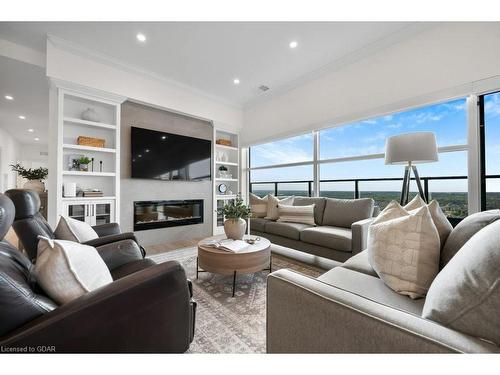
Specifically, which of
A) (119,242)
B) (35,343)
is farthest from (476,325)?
(119,242)

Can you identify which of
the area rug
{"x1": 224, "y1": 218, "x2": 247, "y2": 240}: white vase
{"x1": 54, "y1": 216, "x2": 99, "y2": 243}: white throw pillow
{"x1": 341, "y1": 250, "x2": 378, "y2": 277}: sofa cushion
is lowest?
the area rug

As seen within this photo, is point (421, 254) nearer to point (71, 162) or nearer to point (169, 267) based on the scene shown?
point (169, 267)

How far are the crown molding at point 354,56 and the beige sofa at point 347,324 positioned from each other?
2.68 m

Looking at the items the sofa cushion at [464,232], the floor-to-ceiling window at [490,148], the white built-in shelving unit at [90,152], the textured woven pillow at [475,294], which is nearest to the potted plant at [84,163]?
the white built-in shelving unit at [90,152]

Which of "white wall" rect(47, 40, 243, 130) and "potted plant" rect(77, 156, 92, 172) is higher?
"white wall" rect(47, 40, 243, 130)

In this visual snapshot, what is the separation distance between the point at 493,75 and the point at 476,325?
109 inches

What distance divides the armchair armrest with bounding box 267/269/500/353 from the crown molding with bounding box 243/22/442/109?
331 cm

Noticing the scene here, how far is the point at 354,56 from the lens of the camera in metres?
3.02

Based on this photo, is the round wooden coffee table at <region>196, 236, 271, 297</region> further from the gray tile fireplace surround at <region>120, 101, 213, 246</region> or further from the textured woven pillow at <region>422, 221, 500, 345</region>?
the gray tile fireplace surround at <region>120, 101, 213, 246</region>

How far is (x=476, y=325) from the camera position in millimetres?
574

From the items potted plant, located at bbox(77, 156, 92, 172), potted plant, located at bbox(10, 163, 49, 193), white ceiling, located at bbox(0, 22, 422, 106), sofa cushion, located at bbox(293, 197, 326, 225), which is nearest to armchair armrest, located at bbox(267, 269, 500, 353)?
sofa cushion, located at bbox(293, 197, 326, 225)

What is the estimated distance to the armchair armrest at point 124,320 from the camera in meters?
0.70

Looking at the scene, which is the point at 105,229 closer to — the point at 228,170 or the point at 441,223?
the point at 441,223

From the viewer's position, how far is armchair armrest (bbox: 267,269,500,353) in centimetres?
57
